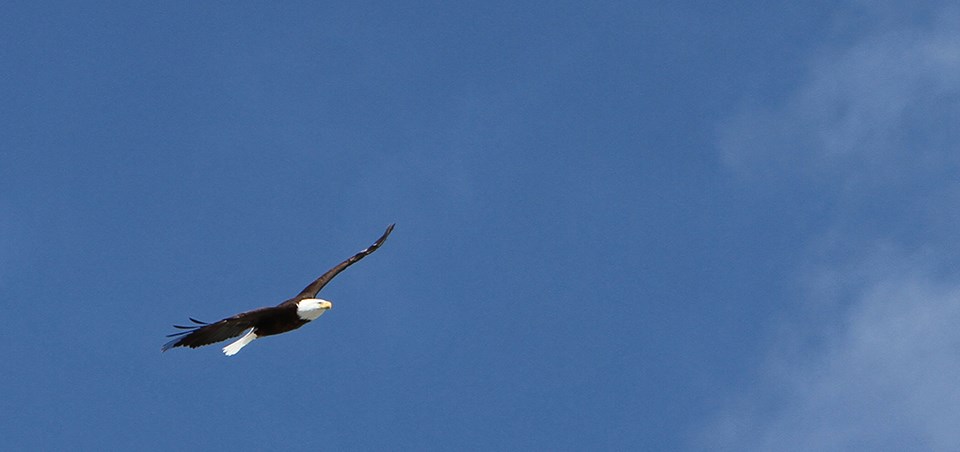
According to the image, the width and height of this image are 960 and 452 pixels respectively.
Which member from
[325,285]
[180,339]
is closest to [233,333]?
[180,339]

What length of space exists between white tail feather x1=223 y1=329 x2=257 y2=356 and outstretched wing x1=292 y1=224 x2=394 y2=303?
1.71 metres

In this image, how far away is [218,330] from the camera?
133 ft

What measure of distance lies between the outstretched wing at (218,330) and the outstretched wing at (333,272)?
6.27 feet

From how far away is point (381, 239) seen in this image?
150 ft

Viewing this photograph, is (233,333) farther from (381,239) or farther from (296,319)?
(381,239)

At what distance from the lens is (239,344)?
1623 inches

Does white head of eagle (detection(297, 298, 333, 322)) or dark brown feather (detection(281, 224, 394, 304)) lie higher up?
dark brown feather (detection(281, 224, 394, 304))

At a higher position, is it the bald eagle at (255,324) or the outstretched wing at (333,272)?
the outstretched wing at (333,272)

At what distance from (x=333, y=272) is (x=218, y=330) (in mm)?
5162

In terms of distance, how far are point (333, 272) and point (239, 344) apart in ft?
14.9

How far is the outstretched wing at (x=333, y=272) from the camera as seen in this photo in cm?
4370

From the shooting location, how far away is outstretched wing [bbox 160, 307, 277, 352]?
4016 centimetres

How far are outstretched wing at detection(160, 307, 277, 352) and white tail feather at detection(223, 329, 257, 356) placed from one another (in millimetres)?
146

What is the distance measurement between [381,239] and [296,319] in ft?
16.4
